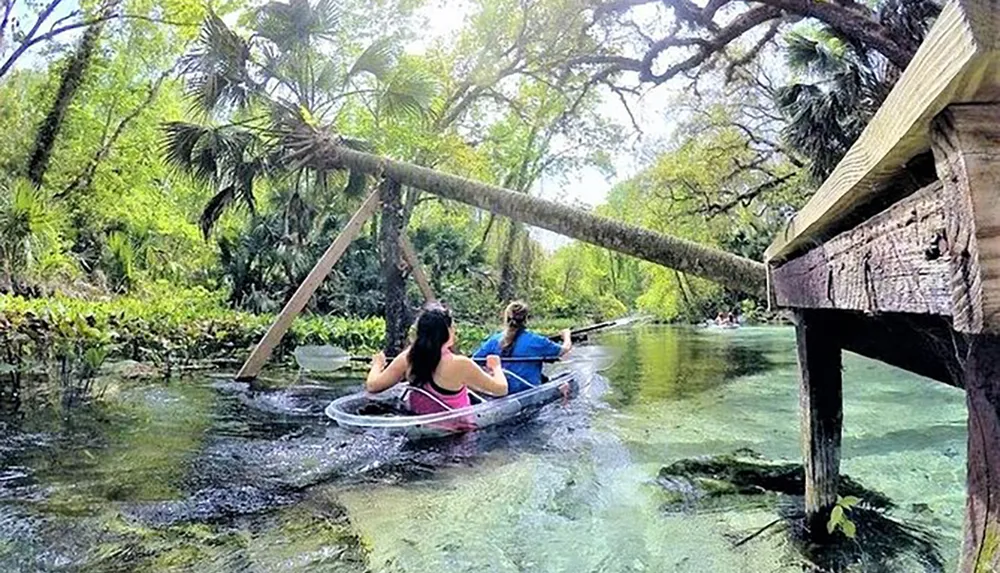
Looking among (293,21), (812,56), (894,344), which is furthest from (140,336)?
(812,56)

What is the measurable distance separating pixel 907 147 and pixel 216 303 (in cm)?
1879

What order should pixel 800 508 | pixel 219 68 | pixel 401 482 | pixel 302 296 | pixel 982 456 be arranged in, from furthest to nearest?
pixel 219 68 → pixel 302 296 → pixel 401 482 → pixel 800 508 → pixel 982 456

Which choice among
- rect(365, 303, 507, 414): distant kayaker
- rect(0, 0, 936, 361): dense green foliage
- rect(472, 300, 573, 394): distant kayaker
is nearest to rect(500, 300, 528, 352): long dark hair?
rect(472, 300, 573, 394): distant kayaker

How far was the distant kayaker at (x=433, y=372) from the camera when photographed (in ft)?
19.0

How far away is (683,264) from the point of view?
19.2 ft

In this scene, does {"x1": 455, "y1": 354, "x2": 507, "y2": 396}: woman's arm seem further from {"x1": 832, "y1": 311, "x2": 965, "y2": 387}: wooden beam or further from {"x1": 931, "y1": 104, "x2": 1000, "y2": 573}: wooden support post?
{"x1": 931, "y1": 104, "x2": 1000, "y2": 573}: wooden support post

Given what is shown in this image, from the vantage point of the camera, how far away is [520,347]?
7855mm

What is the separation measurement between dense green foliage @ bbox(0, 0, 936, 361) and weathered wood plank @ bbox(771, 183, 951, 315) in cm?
908

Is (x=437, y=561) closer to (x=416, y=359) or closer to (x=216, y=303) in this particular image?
(x=416, y=359)

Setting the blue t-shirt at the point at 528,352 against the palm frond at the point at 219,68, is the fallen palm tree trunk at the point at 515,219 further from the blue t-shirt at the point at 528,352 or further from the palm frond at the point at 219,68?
the palm frond at the point at 219,68

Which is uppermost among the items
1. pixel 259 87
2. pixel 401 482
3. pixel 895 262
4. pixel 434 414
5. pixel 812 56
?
pixel 812 56

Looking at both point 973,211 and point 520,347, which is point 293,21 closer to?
point 520,347

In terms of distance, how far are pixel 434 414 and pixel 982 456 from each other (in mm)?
4820

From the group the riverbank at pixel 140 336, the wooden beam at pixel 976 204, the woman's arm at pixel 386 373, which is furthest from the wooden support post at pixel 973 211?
the riverbank at pixel 140 336
